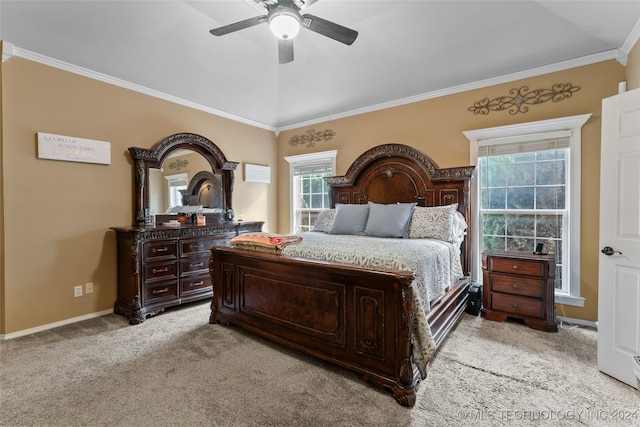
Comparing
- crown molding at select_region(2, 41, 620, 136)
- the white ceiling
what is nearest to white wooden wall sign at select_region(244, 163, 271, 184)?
crown molding at select_region(2, 41, 620, 136)

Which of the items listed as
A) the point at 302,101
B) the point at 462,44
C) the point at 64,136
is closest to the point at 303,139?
the point at 302,101

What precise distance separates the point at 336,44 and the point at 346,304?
295 centimetres

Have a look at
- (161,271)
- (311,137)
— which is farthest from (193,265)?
(311,137)

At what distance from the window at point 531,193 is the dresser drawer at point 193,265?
3.50 m

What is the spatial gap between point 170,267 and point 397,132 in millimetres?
3603

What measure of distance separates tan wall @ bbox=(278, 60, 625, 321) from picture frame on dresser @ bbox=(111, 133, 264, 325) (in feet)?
5.51

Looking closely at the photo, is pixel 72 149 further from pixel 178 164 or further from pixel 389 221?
pixel 389 221

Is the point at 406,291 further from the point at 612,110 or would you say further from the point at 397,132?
the point at 397,132

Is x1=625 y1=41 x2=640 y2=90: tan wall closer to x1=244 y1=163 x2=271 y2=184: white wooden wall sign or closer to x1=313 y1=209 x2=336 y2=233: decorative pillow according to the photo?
x1=313 y1=209 x2=336 y2=233: decorative pillow

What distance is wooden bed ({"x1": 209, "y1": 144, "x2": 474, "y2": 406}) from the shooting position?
1.92 meters

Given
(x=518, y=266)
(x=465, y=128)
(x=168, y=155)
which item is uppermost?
(x=465, y=128)

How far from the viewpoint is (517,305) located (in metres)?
3.04

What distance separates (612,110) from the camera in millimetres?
2174

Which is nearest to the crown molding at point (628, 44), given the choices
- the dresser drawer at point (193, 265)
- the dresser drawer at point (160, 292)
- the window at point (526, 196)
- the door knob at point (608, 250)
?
the window at point (526, 196)
